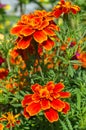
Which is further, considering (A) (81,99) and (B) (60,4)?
(B) (60,4)

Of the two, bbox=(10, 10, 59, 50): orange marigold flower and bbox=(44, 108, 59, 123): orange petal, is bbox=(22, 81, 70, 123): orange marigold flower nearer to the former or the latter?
bbox=(44, 108, 59, 123): orange petal

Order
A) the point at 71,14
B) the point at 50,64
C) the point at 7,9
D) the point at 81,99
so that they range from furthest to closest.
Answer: the point at 7,9
the point at 50,64
the point at 71,14
the point at 81,99

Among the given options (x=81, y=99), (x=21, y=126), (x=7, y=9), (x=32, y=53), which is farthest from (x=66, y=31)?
(x=7, y=9)

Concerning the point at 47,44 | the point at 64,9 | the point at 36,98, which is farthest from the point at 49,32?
the point at 36,98

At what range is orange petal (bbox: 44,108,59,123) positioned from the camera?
4.98ft

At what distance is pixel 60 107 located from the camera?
1527 mm

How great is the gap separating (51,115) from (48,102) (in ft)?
0.18

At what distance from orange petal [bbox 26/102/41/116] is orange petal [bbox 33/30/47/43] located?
290 millimetres

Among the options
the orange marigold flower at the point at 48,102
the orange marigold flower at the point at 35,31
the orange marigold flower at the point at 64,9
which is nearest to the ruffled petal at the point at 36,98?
the orange marigold flower at the point at 48,102

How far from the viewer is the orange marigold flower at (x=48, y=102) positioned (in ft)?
5.01

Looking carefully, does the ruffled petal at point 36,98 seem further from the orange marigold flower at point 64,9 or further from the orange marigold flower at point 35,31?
the orange marigold flower at point 64,9

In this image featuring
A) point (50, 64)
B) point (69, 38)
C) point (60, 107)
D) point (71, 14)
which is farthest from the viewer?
point (50, 64)

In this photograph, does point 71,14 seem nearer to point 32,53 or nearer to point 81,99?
point 32,53

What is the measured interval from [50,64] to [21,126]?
452 millimetres
